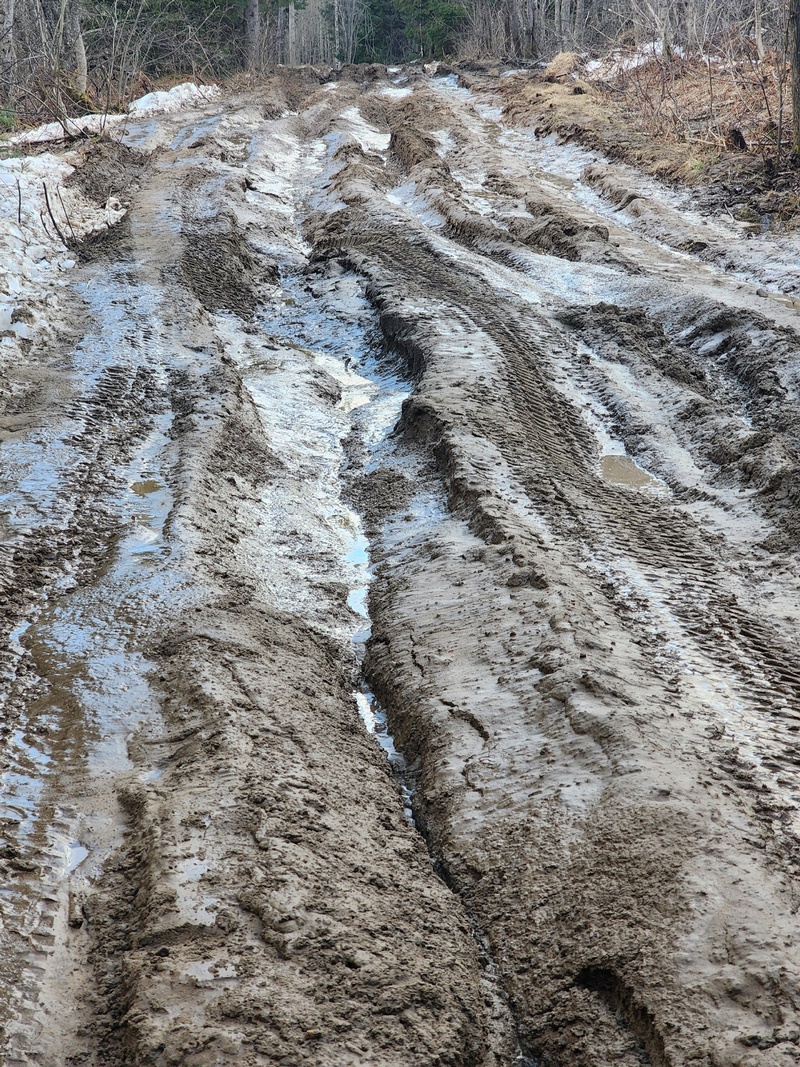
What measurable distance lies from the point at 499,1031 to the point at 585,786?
2.82 feet

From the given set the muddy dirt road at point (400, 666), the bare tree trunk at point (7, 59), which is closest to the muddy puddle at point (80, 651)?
the muddy dirt road at point (400, 666)

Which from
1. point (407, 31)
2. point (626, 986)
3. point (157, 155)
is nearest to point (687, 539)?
point (626, 986)

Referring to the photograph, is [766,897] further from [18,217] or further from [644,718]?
[18,217]

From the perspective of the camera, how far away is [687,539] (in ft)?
15.5

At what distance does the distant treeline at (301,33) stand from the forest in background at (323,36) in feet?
0.17

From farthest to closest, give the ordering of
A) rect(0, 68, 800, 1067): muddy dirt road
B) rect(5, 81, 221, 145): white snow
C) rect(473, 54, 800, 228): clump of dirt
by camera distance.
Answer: rect(5, 81, 221, 145): white snow
rect(473, 54, 800, 228): clump of dirt
rect(0, 68, 800, 1067): muddy dirt road

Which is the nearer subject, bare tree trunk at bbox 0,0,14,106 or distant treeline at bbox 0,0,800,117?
bare tree trunk at bbox 0,0,14,106

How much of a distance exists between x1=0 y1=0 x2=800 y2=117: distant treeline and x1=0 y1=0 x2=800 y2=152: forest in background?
51mm

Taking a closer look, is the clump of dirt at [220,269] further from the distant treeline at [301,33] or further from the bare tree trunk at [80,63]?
the bare tree trunk at [80,63]

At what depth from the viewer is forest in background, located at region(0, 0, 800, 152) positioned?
14602 mm

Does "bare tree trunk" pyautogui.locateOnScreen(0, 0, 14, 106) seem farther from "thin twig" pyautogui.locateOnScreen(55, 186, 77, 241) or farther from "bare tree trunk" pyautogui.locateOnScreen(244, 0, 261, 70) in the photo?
"bare tree trunk" pyautogui.locateOnScreen(244, 0, 261, 70)

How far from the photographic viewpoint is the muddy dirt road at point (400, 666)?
2.32 meters

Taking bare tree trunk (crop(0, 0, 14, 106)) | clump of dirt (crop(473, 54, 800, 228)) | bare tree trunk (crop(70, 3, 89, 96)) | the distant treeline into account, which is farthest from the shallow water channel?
bare tree trunk (crop(70, 3, 89, 96))

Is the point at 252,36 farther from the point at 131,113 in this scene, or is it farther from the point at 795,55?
the point at 795,55
